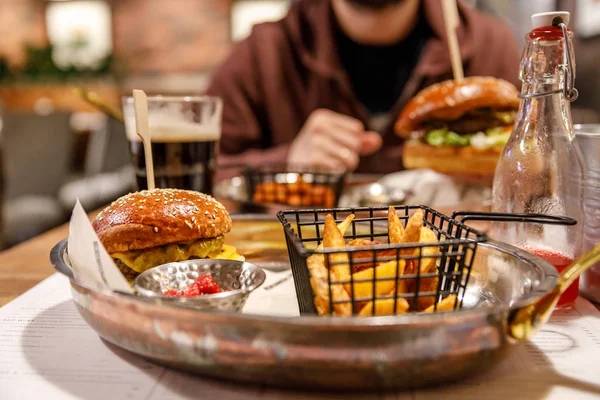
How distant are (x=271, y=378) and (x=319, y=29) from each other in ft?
9.92

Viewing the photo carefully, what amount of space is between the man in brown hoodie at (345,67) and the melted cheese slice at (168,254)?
216 centimetres

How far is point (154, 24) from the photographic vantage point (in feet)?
31.8

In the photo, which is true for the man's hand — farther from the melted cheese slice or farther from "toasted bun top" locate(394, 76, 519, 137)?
the melted cheese slice

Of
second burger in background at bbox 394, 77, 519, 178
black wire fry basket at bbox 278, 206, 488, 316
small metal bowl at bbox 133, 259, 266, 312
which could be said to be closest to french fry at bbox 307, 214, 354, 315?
black wire fry basket at bbox 278, 206, 488, 316

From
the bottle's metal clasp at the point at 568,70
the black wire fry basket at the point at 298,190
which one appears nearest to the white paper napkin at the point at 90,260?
the bottle's metal clasp at the point at 568,70

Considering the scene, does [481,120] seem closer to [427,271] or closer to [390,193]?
[390,193]

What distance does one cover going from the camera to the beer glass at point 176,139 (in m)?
1.56

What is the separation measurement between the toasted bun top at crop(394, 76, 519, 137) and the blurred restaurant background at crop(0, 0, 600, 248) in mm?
2294

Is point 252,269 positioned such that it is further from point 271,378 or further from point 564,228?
point 564,228

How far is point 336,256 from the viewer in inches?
30.8

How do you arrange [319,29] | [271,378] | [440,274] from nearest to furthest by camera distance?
[271,378] < [440,274] < [319,29]

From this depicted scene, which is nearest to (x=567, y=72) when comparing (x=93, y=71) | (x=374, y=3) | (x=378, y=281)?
(x=378, y=281)

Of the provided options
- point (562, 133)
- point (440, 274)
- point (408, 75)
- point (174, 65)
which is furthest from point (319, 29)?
point (174, 65)

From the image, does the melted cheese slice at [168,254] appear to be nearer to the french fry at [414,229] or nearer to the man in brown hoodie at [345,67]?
the french fry at [414,229]
